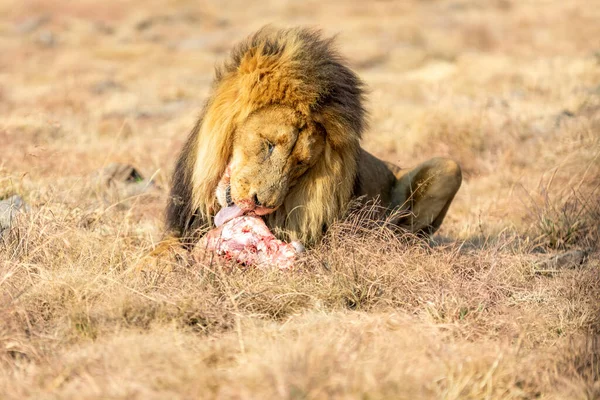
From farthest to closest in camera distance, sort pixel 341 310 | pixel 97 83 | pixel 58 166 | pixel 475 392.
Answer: pixel 97 83, pixel 58 166, pixel 341 310, pixel 475 392

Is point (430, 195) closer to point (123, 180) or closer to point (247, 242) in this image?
point (247, 242)

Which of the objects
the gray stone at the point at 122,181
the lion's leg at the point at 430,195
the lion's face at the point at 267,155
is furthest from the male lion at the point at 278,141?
the gray stone at the point at 122,181

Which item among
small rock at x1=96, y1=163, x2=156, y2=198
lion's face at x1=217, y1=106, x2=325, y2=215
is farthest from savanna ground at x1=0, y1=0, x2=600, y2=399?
lion's face at x1=217, y1=106, x2=325, y2=215

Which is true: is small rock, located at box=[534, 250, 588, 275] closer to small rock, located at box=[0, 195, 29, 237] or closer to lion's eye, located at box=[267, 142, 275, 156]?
lion's eye, located at box=[267, 142, 275, 156]

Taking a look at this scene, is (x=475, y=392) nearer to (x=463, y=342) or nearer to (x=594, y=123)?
(x=463, y=342)

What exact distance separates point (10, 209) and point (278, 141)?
5.32ft

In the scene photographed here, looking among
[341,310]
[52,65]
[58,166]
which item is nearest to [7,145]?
[58,166]

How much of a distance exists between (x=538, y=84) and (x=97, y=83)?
24.1 ft

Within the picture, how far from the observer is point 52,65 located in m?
17.5

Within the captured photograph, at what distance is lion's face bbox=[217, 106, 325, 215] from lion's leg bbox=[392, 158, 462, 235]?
1531 mm

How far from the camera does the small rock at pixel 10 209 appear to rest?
178 inches

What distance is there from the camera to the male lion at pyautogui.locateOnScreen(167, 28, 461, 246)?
4.06 metres

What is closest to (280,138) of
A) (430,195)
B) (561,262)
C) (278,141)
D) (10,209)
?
(278,141)

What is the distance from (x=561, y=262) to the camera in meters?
4.96
